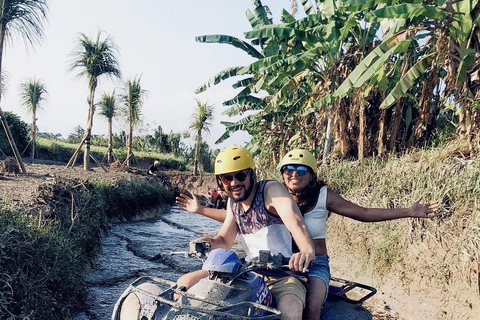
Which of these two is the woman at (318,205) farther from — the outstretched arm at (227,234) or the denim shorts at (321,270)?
the outstretched arm at (227,234)

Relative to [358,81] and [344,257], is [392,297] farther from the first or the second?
[358,81]

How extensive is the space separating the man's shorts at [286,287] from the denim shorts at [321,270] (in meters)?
0.28

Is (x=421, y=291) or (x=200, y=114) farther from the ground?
(x=200, y=114)

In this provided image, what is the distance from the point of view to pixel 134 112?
1040 inches

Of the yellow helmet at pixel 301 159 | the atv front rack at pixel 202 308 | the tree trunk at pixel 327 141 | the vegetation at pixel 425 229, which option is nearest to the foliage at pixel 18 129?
the tree trunk at pixel 327 141

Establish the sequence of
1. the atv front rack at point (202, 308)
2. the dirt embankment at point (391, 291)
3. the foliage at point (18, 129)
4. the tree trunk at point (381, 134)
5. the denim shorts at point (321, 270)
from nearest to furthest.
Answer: the atv front rack at point (202, 308) < the denim shorts at point (321, 270) < the dirt embankment at point (391, 291) < the tree trunk at point (381, 134) < the foliage at point (18, 129)

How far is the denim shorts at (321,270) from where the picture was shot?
134 inches

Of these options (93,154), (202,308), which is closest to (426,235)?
(202,308)

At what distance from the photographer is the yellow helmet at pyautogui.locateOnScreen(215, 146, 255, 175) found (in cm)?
316

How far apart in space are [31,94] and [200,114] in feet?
34.2

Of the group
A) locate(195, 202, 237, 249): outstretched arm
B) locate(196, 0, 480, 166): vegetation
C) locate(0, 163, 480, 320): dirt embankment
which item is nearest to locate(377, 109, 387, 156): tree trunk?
locate(196, 0, 480, 166): vegetation

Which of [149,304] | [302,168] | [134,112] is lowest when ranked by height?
[149,304]

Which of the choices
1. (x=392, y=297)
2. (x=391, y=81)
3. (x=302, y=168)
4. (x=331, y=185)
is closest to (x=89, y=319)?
(x=302, y=168)

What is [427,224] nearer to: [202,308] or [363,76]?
[363,76]
